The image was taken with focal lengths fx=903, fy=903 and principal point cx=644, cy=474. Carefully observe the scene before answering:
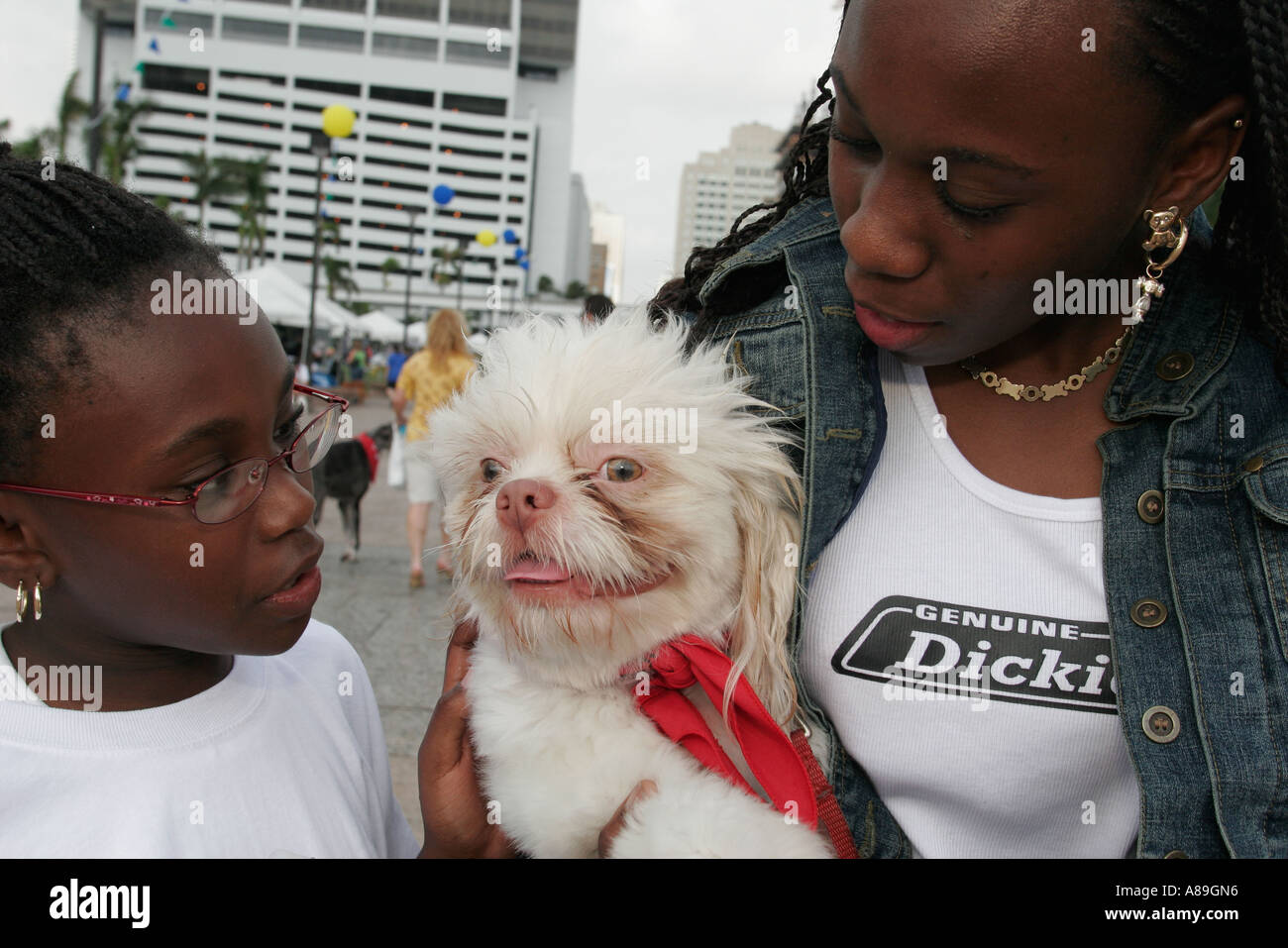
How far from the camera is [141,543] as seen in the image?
1.37 meters

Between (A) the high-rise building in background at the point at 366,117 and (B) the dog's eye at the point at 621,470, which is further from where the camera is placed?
(A) the high-rise building in background at the point at 366,117

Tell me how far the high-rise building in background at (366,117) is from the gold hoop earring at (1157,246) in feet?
275

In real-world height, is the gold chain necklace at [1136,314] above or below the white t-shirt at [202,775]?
above

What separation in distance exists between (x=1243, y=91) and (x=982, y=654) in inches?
36.3

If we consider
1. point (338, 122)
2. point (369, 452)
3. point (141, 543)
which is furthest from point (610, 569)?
point (338, 122)

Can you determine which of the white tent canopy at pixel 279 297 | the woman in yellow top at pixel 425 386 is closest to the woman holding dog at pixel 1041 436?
the woman in yellow top at pixel 425 386

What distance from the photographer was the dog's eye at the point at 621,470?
1527 mm

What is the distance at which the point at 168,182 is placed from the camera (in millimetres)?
84688

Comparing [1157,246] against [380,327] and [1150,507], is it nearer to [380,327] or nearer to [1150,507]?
[1150,507]

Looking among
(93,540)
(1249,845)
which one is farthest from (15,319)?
(1249,845)

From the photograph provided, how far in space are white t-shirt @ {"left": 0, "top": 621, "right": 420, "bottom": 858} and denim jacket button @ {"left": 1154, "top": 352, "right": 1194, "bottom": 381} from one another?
5.36 ft

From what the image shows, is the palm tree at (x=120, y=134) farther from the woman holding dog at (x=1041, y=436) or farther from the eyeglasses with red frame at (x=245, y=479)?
the woman holding dog at (x=1041, y=436)

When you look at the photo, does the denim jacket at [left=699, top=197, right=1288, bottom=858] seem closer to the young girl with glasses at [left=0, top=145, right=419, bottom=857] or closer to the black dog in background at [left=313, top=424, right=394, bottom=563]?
the young girl with glasses at [left=0, top=145, right=419, bottom=857]
